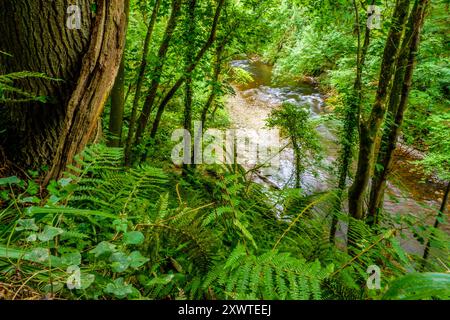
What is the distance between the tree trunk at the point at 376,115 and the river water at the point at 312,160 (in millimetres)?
465

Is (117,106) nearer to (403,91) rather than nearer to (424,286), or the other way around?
(424,286)

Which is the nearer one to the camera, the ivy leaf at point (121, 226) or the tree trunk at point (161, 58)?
the ivy leaf at point (121, 226)

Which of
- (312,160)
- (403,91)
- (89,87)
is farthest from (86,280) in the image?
(312,160)

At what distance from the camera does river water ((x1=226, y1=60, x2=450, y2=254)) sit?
26.4 feet

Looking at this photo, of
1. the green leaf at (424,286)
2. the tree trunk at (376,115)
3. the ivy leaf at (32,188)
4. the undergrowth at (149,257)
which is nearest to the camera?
the green leaf at (424,286)

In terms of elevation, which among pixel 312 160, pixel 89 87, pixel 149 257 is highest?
pixel 89 87

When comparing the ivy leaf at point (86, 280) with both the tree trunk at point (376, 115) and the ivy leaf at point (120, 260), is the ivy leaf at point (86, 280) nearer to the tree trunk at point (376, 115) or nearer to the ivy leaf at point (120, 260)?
the ivy leaf at point (120, 260)

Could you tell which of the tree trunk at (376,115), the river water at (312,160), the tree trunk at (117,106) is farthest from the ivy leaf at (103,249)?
the tree trunk at (376,115)

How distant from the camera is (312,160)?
8.53 meters

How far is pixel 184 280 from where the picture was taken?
1.45 meters

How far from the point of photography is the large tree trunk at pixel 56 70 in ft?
6.59

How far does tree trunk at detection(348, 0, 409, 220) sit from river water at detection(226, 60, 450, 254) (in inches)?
18.3

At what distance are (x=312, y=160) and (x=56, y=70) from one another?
7.50 meters
